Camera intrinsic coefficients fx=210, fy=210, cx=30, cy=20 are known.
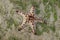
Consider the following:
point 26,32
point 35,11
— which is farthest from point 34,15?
point 26,32

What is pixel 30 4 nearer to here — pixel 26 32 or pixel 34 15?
pixel 34 15

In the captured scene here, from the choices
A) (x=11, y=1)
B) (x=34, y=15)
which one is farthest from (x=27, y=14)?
(x=11, y=1)

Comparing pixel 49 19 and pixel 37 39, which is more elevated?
pixel 49 19

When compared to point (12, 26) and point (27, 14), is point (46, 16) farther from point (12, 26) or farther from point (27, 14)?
point (12, 26)

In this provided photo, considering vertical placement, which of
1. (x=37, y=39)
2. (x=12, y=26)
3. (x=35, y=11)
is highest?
(x=35, y=11)

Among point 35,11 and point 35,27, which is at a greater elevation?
point 35,11

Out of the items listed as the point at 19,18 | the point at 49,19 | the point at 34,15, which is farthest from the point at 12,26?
the point at 49,19

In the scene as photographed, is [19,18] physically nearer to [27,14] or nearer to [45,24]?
[27,14]
